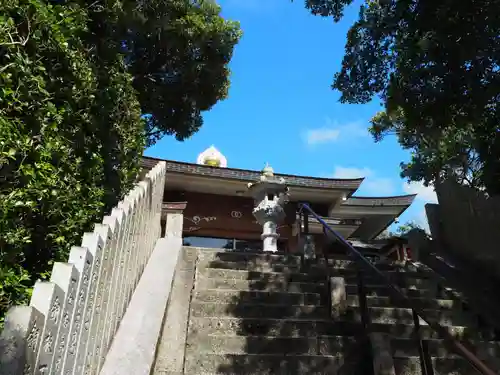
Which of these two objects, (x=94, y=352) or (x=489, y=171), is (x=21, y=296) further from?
(x=489, y=171)

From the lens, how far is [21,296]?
9.04ft

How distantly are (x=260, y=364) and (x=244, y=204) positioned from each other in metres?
9.52

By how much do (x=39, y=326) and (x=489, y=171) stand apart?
254 inches

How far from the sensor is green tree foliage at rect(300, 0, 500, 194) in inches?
210

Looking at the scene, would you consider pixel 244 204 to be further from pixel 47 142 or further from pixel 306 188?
pixel 47 142

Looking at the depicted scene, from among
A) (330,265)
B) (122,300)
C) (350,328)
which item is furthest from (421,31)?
(122,300)

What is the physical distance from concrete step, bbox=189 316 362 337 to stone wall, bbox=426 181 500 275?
2483mm

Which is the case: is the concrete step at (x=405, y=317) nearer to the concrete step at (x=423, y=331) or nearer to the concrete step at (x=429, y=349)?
the concrete step at (x=423, y=331)

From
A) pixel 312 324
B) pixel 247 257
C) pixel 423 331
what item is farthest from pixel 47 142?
pixel 423 331

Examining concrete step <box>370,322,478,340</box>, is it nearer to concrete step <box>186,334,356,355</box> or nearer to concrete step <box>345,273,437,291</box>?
concrete step <box>186,334,356,355</box>

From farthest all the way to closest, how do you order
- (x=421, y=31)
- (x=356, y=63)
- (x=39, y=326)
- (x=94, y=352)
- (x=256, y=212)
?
1. (x=256, y=212)
2. (x=356, y=63)
3. (x=421, y=31)
4. (x=94, y=352)
5. (x=39, y=326)

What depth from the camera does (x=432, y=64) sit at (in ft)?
18.8

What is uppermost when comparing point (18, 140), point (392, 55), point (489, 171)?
point (392, 55)

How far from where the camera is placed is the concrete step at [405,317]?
4.77 meters
